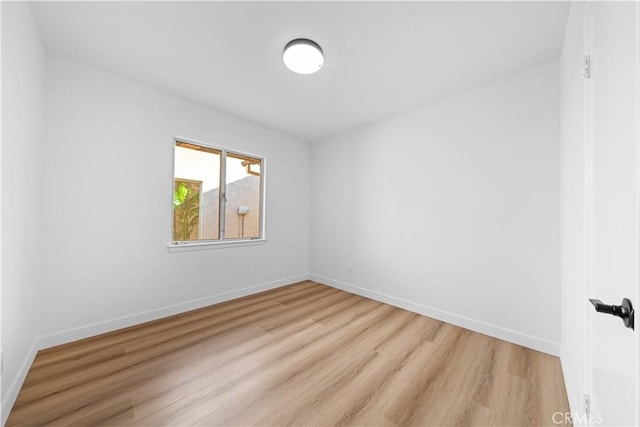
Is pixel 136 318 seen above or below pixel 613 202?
below

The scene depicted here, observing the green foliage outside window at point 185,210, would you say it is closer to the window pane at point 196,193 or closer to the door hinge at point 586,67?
the window pane at point 196,193

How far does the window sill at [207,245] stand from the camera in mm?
2760

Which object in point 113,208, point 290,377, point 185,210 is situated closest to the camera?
point 290,377

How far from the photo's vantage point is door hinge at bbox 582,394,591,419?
108 cm

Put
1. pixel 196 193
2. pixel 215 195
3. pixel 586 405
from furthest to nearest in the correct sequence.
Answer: pixel 215 195, pixel 196 193, pixel 586 405

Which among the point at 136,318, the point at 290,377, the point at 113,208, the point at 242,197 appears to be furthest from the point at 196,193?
the point at 290,377

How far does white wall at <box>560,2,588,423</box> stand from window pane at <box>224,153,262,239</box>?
3.35 meters

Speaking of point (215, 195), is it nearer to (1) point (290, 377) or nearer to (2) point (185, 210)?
(2) point (185, 210)

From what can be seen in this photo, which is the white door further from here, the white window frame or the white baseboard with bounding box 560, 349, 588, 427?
the white window frame

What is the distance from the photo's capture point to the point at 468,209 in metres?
2.49

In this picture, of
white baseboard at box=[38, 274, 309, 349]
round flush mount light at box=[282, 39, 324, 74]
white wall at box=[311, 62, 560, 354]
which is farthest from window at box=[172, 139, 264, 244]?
round flush mount light at box=[282, 39, 324, 74]

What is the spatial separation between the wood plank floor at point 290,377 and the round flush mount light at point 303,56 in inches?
96.9

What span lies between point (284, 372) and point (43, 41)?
10.7ft

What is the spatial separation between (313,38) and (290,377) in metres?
2.57
